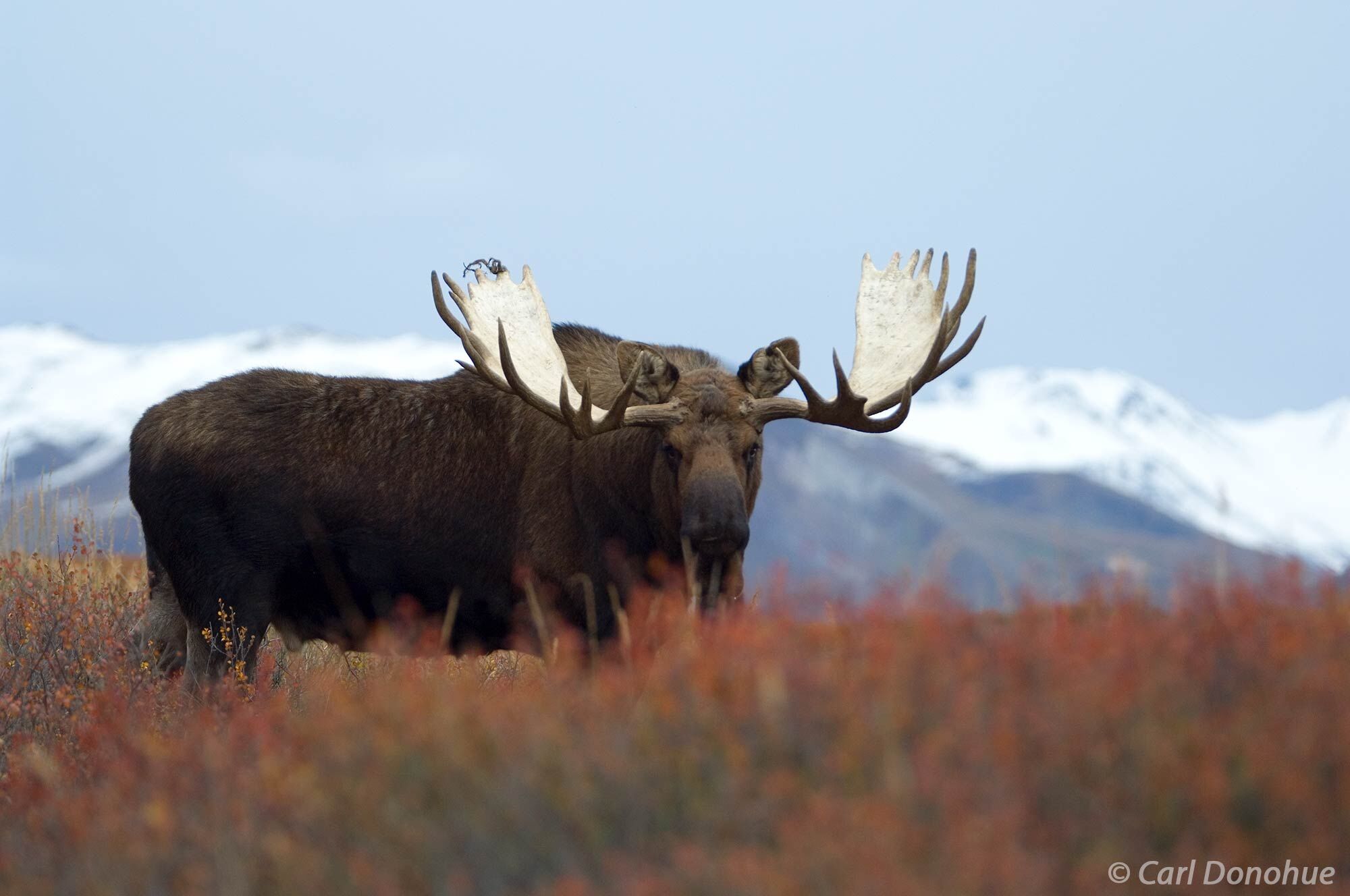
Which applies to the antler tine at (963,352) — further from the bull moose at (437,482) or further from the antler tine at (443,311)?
the antler tine at (443,311)

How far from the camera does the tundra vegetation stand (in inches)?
103

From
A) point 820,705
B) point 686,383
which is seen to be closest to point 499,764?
point 820,705

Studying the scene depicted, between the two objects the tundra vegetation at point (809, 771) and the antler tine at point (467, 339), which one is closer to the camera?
the tundra vegetation at point (809, 771)

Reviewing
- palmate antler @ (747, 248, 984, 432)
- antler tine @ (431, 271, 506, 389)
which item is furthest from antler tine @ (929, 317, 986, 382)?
antler tine @ (431, 271, 506, 389)

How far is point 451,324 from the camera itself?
6.71 meters

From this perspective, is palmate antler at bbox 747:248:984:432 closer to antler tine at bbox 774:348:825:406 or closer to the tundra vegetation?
antler tine at bbox 774:348:825:406

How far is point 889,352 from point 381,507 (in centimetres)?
275

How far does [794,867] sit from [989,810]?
1.35ft

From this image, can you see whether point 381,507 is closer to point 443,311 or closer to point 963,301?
point 443,311

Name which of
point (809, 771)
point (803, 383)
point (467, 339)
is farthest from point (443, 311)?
point (809, 771)

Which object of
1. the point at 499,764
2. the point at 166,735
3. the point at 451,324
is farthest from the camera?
the point at 451,324

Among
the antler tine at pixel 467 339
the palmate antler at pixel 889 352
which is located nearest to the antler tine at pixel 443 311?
the antler tine at pixel 467 339

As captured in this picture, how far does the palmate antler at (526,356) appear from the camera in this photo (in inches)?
241

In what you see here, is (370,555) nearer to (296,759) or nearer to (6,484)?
(296,759)
